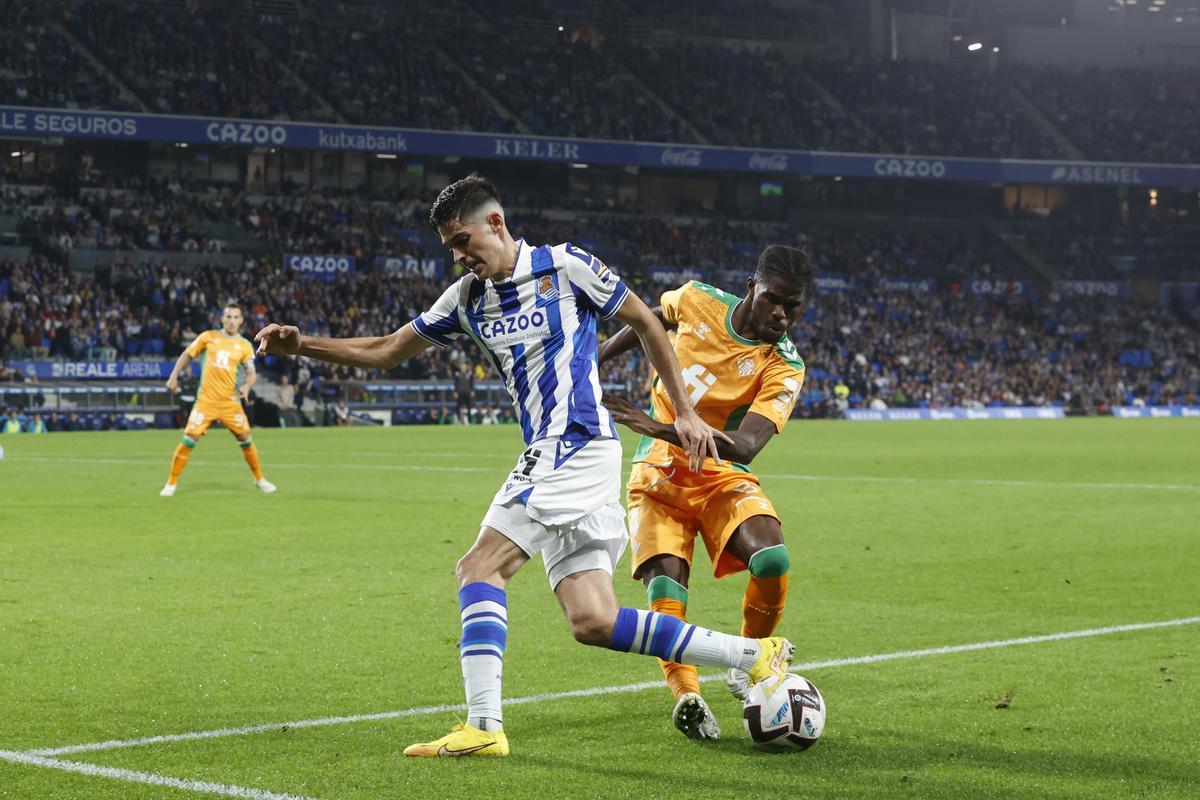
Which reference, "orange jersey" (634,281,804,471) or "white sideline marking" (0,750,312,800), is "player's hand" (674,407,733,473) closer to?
"orange jersey" (634,281,804,471)

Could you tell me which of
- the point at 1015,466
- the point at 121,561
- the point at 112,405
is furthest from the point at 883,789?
the point at 112,405

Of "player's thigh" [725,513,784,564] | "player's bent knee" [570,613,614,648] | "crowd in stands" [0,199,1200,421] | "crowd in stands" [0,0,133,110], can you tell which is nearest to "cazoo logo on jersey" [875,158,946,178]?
"crowd in stands" [0,199,1200,421]

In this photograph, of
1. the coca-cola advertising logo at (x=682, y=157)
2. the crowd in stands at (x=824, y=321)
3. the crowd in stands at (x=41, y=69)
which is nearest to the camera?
the crowd in stands at (x=824, y=321)

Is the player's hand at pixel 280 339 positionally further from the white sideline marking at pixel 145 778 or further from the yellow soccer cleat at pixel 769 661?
the yellow soccer cleat at pixel 769 661

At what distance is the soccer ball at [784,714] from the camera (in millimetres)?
5496

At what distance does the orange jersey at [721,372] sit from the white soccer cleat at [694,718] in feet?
3.67

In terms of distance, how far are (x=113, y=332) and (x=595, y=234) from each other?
2224 cm

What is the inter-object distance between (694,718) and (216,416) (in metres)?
14.2

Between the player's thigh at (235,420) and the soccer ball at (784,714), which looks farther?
the player's thigh at (235,420)

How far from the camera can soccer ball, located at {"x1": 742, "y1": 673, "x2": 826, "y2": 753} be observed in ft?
18.0

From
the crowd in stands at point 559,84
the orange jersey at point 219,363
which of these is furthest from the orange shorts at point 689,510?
the crowd in stands at point 559,84

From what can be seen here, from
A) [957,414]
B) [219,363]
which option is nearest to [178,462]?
[219,363]

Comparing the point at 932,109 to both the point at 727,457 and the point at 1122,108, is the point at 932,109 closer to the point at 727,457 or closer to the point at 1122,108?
the point at 1122,108

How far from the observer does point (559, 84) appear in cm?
6031
